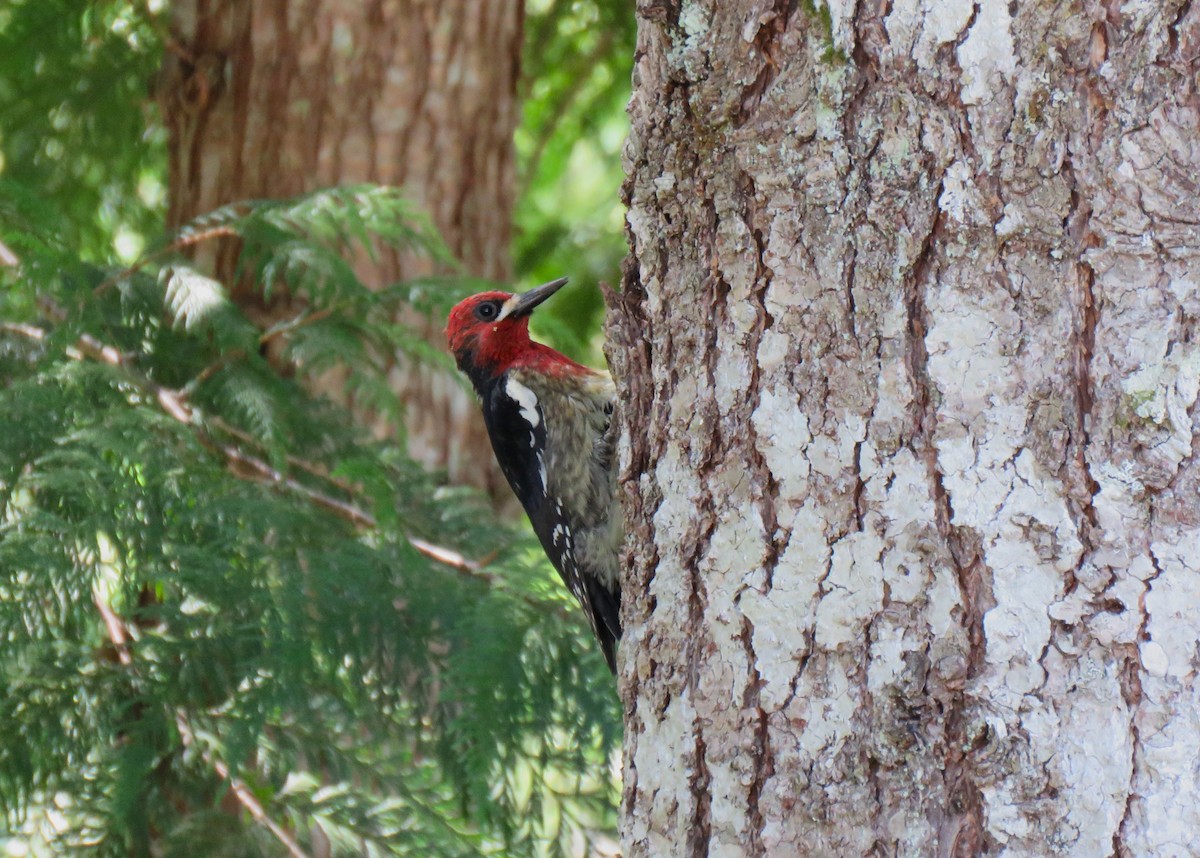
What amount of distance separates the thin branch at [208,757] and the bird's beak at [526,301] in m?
1.43

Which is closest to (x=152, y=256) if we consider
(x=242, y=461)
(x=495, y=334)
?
(x=242, y=461)

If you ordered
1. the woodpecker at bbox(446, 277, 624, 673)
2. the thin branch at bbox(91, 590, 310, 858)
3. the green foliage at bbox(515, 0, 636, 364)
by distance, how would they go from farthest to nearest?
the green foliage at bbox(515, 0, 636, 364) → the woodpecker at bbox(446, 277, 624, 673) → the thin branch at bbox(91, 590, 310, 858)

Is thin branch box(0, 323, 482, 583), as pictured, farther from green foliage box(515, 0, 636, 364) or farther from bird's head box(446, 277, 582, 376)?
green foliage box(515, 0, 636, 364)

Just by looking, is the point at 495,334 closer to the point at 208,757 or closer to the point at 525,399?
the point at 525,399

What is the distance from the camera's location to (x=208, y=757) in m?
2.58

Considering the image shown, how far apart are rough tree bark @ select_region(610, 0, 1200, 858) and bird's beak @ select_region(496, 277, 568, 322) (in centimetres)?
→ 188

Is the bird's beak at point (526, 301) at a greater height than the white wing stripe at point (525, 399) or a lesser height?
greater

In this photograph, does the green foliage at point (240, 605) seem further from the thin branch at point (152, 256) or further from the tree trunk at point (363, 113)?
the tree trunk at point (363, 113)

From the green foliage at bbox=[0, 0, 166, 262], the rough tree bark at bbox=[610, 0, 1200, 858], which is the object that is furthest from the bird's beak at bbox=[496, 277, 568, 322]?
the rough tree bark at bbox=[610, 0, 1200, 858]

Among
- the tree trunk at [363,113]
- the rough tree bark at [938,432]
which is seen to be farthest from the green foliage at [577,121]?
the rough tree bark at [938,432]

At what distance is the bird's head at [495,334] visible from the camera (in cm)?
357

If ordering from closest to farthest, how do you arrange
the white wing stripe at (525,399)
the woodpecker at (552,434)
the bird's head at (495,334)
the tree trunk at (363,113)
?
the woodpecker at (552,434) < the white wing stripe at (525,399) < the bird's head at (495,334) < the tree trunk at (363,113)

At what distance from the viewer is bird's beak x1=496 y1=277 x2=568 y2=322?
11.3 feet

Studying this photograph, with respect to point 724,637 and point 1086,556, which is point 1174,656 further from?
point 724,637
